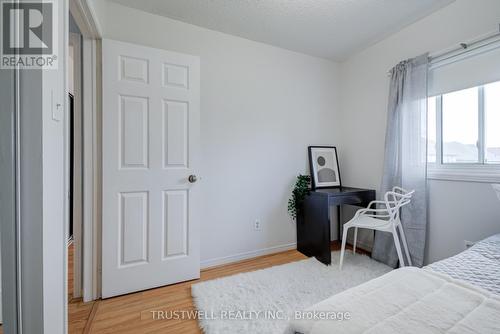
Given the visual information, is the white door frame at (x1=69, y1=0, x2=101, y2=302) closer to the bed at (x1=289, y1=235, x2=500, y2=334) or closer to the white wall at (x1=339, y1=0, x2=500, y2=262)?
the bed at (x1=289, y1=235, x2=500, y2=334)

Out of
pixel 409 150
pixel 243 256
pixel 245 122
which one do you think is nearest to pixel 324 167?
pixel 409 150

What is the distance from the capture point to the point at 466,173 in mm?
1871

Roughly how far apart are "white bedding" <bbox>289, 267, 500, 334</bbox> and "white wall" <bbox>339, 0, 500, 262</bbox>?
1406 mm

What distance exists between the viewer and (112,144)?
72.1 inches

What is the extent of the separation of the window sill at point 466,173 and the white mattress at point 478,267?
2.40 ft

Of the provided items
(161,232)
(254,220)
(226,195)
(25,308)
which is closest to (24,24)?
(25,308)

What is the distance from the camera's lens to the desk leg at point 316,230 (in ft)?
7.56

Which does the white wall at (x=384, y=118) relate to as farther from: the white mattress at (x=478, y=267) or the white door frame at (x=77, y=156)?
the white door frame at (x=77, y=156)

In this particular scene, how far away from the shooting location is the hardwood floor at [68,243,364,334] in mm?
1476

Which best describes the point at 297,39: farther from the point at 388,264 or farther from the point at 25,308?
the point at 25,308

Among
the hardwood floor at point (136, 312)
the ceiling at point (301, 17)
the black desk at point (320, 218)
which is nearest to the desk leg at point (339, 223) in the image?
the black desk at point (320, 218)

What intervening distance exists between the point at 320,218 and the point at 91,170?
2.16 meters

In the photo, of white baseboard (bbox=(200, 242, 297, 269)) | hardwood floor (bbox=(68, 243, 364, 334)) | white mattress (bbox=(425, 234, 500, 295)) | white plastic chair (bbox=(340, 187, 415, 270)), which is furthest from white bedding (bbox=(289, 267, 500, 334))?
white baseboard (bbox=(200, 242, 297, 269))

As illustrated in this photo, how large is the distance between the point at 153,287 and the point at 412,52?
3.30 metres
